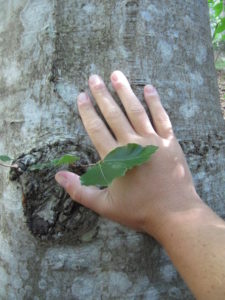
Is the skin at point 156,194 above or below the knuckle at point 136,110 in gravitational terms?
below

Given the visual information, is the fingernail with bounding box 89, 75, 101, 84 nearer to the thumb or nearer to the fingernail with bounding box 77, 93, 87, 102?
the fingernail with bounding box 77, 93, 87, 102

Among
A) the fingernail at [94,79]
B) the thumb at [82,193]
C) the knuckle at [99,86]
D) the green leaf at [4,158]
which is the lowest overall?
the thumb at [82,193]

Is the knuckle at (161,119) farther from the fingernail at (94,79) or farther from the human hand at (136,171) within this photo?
the fingernail at (94,79)

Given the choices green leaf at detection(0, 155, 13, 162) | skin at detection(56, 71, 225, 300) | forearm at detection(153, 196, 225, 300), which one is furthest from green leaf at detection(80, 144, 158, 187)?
green leaf at detection(0, 155, 13, 162)

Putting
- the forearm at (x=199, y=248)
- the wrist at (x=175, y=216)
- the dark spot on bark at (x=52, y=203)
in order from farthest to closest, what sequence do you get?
the dark spot on bark at (x=52, y=203), the wrist at (x=175, y=216), the forearm at (x=199, y=248)

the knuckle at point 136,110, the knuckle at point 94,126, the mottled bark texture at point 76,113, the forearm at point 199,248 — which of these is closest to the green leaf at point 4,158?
the mottled bark texture at point 76,113

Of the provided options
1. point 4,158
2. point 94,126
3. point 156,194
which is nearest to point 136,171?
point 156,194

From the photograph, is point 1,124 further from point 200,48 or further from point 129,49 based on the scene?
point 200,48

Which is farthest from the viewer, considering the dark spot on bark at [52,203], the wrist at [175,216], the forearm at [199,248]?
the dark spot on bark at [52,203]
